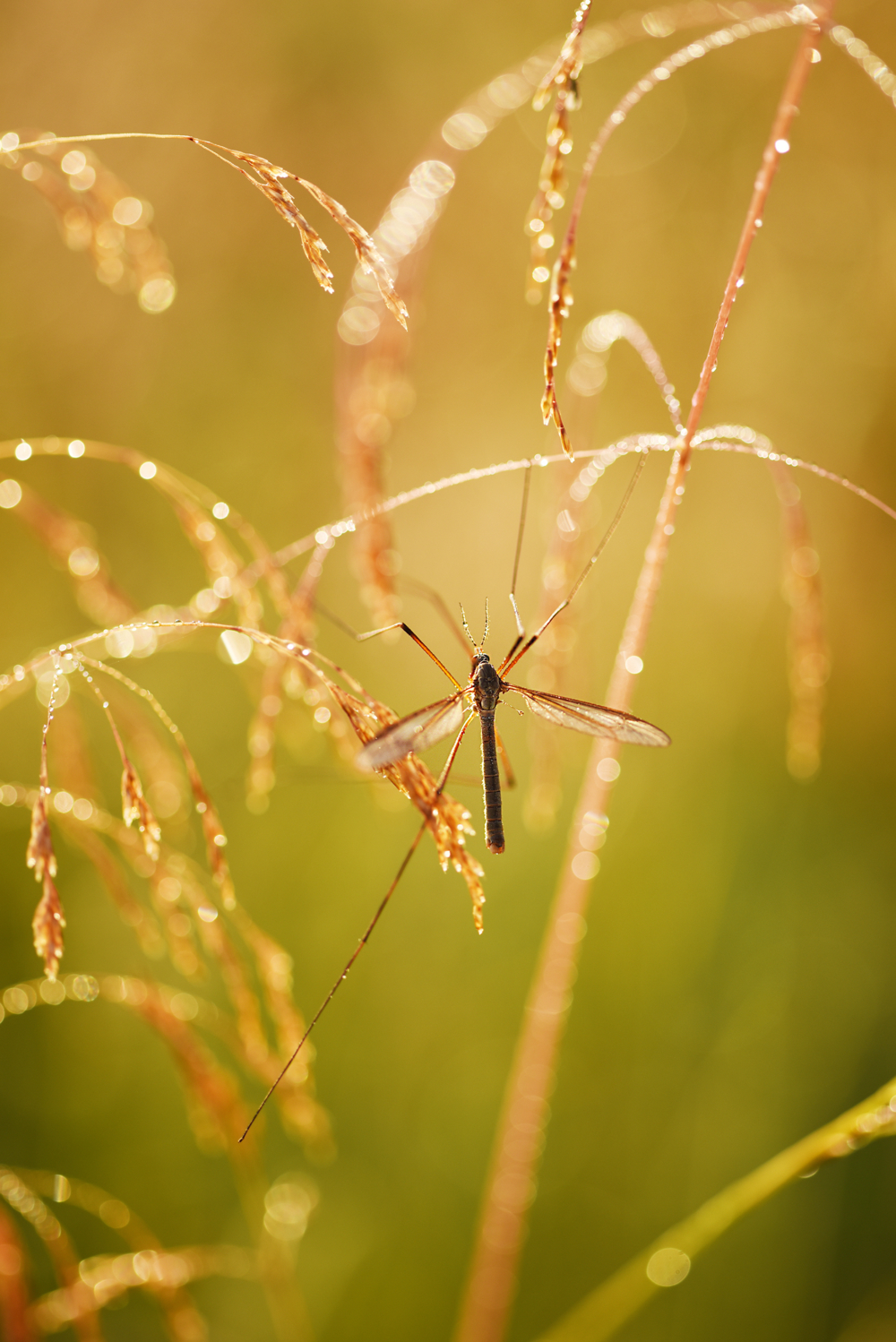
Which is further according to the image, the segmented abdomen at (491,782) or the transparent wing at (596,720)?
the segmented abdomen at (491,782)

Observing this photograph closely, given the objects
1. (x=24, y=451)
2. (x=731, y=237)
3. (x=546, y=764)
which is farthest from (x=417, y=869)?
(x=731, y=237)

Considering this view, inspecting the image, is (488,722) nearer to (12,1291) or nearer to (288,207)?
(288,207)

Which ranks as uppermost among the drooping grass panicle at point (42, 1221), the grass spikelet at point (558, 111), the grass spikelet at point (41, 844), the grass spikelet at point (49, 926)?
the grass spikelet at point (558, 111)

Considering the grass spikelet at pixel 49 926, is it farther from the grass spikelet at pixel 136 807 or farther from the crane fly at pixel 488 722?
the crane fly at pixel 488 722

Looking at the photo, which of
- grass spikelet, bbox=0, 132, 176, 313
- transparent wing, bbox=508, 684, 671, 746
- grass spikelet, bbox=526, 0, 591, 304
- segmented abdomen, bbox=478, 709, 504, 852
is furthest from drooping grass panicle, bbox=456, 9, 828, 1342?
grass spikelet, bbox=0, 132, 176, 313

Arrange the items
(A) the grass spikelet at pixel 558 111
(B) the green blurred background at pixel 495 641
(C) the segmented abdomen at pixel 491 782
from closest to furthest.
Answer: (A) the grass spikelet at pixel 558 111
(C) the segmented abdomen at pixel 491 782
(B) the green blurred background at pixel 495 641

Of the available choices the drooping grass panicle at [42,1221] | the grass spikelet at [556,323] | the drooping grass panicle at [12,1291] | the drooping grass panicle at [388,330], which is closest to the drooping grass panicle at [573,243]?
the grass spikelet at [556,323]

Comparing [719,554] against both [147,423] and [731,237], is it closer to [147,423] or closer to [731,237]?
[731,237]
